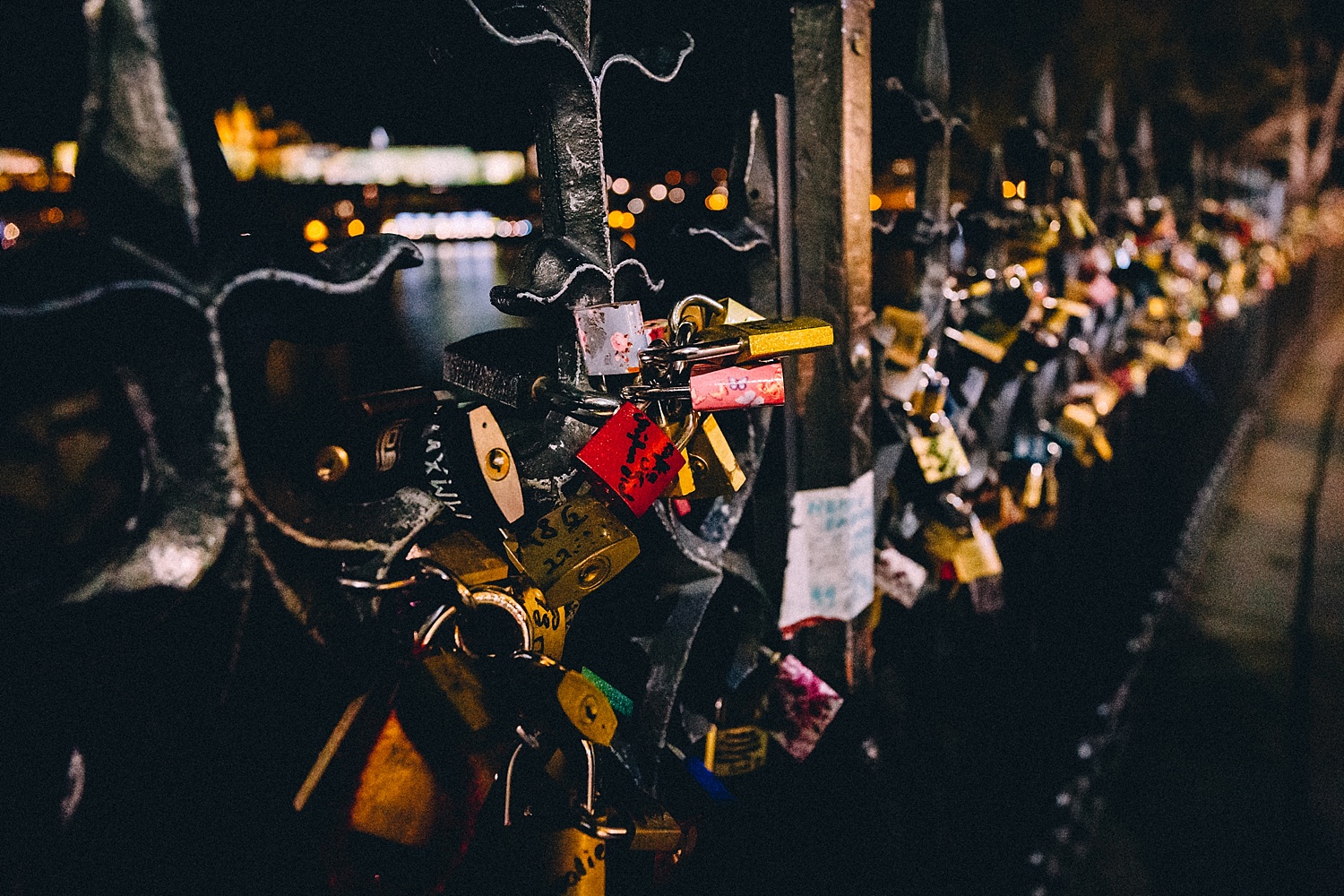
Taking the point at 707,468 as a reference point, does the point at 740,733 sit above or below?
below

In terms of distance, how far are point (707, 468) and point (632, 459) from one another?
0.53 feet

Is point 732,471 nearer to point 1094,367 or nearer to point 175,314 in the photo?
point 175,314

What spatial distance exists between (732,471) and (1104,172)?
7.32 feet

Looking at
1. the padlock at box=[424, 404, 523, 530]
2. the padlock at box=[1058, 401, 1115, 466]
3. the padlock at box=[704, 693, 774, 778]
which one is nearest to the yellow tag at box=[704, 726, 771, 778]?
the padlock at box=[704, 693, 774, 778]

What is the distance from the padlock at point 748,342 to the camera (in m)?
0.90

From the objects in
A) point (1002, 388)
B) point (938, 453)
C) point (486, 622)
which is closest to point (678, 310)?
point (486, 622)

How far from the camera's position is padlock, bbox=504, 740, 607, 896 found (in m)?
0.86

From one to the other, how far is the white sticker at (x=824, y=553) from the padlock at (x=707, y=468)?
31 cm

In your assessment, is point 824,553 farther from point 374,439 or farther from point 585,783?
point 374,439

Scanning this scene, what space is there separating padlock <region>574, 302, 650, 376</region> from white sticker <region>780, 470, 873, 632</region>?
1.67 feet

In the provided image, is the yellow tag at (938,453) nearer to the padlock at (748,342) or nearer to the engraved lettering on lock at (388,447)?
the padlock at (748,342)

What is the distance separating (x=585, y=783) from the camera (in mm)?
871

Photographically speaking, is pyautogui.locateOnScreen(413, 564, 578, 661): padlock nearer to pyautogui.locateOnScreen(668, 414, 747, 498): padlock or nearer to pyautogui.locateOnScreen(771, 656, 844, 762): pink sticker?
pyautogui.locateOnScreen(668, 414, 747, 498): padlock

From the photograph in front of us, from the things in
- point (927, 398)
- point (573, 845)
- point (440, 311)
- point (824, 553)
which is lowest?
point (573, 845)
